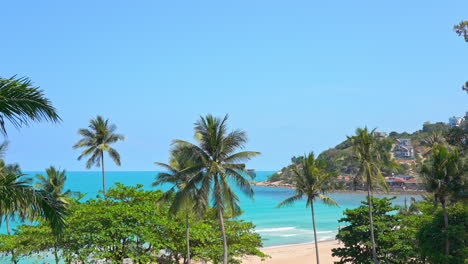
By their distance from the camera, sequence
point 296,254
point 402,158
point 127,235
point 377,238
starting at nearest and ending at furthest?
point 127,235
point 377,238
point 296,254
point 402,158

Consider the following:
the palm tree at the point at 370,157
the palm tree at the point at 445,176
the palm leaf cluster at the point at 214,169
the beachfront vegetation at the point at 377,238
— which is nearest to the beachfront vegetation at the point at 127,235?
the palm leaf cluster at the point at 214,169

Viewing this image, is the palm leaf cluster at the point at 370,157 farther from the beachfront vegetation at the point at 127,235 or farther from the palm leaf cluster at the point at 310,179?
the beachfront vegetation at the point at 127,235

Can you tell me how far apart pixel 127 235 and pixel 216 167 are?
24.6 feet

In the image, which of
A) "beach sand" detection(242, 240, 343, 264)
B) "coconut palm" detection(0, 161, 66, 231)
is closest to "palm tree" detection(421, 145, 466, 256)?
"coconut palm" detection(0, 161, 66, 231)

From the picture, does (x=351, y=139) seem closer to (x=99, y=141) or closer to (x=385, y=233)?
(x=385, y=233)

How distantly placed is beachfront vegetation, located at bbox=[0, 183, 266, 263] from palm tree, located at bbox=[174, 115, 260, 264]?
3567 millimetres

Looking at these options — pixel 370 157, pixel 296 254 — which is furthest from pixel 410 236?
pixel 296 254

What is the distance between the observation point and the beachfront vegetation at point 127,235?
24109mm

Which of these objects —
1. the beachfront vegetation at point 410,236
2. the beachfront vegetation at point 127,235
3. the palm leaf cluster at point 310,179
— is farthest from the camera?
the palm leaf cluster at point 310,179

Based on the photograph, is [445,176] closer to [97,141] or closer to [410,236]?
[410,236]

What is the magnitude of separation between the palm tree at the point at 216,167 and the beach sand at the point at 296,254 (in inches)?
949

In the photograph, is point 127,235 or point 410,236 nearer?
point 127,235

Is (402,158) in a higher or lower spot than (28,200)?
higher

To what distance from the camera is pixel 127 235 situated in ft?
79.8
